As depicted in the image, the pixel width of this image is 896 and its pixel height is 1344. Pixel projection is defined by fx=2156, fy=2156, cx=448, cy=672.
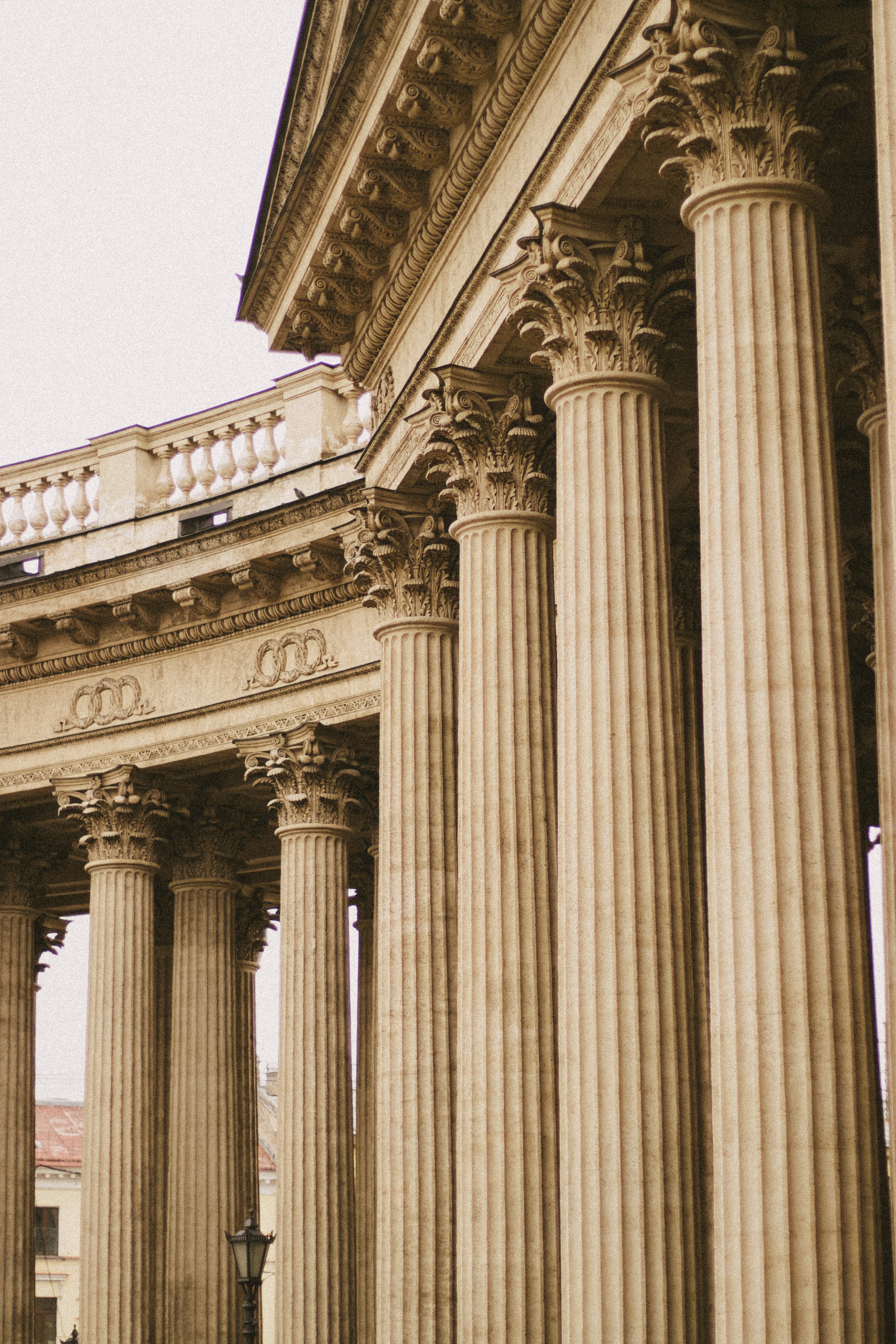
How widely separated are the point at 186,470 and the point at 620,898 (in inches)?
1347

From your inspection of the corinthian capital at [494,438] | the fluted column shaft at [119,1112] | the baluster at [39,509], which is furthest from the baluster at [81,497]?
the corinthian capital at [494,438]

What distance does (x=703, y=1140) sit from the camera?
33125 millimetres

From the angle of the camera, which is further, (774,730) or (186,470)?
(186,470)

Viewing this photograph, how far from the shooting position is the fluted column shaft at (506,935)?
3353 centimetres

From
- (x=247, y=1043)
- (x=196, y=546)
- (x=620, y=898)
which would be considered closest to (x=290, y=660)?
(x=196, y=546)

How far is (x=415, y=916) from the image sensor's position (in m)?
40.2

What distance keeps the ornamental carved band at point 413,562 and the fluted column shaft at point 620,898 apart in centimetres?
1052

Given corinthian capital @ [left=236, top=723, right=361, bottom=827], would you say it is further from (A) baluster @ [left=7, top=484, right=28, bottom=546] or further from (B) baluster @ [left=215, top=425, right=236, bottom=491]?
(A) baluster @ [left=7, top=484, right=28, bottom=546]

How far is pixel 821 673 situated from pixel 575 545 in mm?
7011

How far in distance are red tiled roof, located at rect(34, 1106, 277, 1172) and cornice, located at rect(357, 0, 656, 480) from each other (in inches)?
4086

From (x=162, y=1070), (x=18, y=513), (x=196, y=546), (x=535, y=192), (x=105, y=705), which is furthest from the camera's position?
(x=162, y=1070)

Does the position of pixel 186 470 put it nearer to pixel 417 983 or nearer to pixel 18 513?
pixel 18 513

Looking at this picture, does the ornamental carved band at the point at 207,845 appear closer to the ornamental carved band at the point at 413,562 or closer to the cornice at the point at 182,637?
the cornice at the point at 182,637

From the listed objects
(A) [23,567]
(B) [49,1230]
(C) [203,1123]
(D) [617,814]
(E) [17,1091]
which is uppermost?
(A) [23,567]
